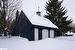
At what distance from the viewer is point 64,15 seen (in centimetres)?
3962

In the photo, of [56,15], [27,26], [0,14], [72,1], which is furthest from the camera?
[56,15]

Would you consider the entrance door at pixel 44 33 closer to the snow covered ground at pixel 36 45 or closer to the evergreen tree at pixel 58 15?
the snow covered ground at pixel 36 45

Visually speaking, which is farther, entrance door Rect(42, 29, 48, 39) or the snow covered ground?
entrance door Rect(42, 29, 48, 39)

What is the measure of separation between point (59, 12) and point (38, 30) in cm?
1831

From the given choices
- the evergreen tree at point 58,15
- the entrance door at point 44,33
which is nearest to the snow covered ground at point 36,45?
the entrance door at point 44,33

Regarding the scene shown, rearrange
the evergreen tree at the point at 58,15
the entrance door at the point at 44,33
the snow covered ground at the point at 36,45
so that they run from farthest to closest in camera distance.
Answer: the evergreen tree at the point at 58,15 < the entrance door at the point at 44,33 < the snow covered ground at the point at 36,45

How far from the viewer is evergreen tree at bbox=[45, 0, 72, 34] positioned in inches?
1473

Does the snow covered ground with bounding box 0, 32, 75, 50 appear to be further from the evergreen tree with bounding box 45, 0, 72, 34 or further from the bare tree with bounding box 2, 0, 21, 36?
the evergreen tree with bounding box 45, 0, 72, 34

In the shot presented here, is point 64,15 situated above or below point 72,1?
below

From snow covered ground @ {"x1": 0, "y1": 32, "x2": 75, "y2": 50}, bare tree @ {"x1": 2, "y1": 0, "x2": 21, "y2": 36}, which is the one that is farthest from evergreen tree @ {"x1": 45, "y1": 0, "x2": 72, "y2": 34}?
snow covered ground @ {"x1": 0, "y1": 32, "x2": 75, "y2": 50}

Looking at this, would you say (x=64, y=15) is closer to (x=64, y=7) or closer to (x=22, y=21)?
(x=64, y=7)

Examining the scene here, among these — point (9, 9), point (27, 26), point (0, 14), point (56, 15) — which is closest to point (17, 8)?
point (9, 9)

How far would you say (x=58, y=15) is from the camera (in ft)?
124

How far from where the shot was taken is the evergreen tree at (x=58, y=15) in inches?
1473
